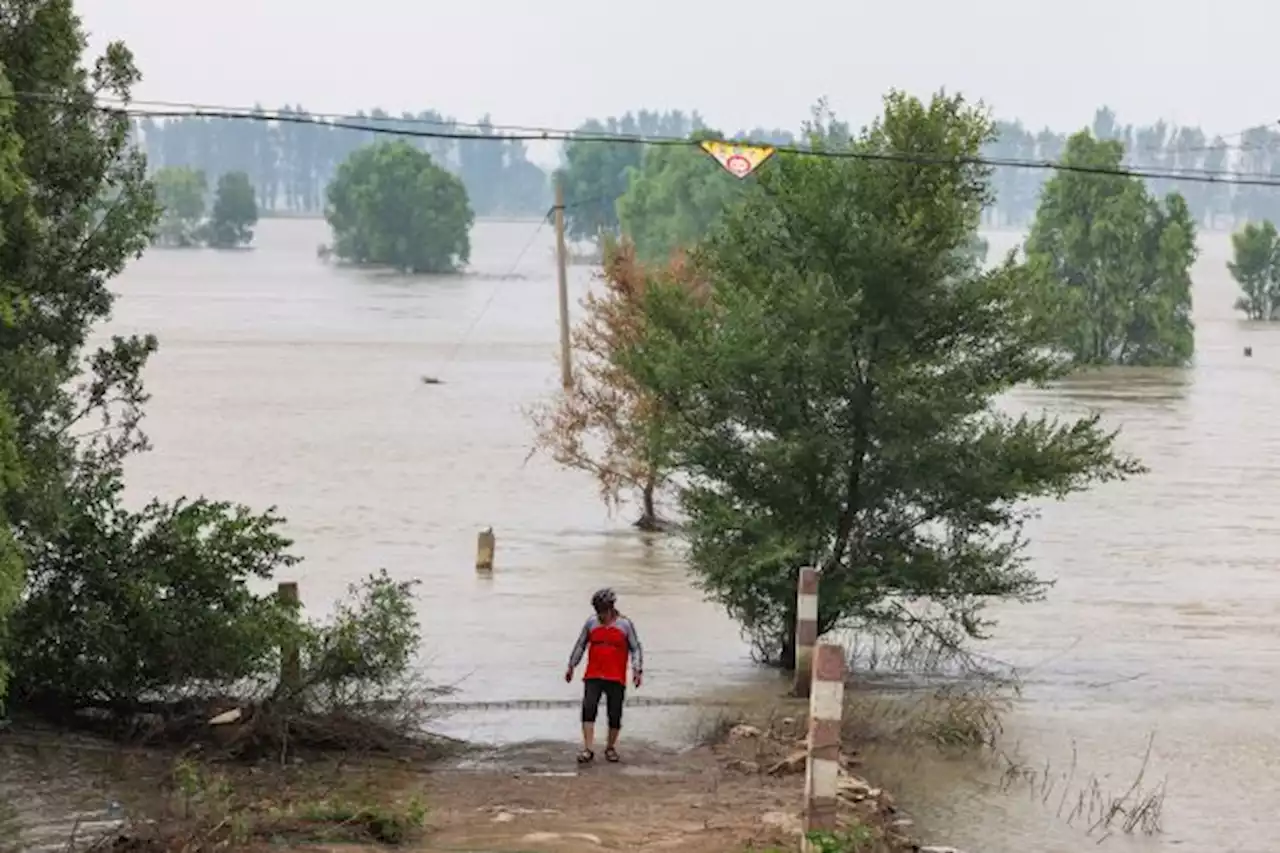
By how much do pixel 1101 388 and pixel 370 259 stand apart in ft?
342

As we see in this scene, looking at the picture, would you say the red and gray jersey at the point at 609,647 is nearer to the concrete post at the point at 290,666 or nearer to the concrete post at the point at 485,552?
the concrete post at the point at 290,666

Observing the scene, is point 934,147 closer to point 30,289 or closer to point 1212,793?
point 1212,793

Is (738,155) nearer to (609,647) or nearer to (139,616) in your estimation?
(609,647)

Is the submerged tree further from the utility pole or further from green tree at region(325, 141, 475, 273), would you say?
green tree at region(325, 141, 475, 273)

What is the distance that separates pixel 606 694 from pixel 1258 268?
123757mm

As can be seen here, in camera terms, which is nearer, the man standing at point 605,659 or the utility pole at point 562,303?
the man standing at point 605,659

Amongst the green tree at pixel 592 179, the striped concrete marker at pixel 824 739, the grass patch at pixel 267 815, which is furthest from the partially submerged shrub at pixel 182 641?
the green tree at pixel 592 179

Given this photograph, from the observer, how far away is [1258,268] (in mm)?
130000

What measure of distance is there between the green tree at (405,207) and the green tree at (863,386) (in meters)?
133

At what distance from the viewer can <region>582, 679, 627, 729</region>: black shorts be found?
1359cm

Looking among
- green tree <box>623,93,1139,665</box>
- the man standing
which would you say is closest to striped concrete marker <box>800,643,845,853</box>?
the man standing

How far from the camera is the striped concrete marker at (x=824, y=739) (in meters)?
9.18

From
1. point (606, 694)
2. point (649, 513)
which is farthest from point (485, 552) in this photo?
point (606, 694)

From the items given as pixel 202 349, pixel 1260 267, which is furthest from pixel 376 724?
pixel 1260 267
